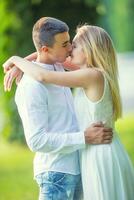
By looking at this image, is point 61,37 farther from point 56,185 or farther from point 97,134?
point 56,185

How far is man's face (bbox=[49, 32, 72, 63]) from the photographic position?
118 inches

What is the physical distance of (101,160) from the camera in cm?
301

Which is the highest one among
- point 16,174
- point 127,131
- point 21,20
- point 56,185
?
point 21,20

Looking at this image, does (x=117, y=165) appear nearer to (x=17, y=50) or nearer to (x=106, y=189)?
(x=106, y=189)

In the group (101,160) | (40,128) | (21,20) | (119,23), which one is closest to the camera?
(40,128)

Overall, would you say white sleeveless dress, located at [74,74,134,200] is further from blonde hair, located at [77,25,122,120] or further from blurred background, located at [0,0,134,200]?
blurred background, located at [0,0,134,200]

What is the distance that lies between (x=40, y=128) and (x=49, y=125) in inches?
3.1

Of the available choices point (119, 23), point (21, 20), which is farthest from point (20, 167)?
point (119, 23)

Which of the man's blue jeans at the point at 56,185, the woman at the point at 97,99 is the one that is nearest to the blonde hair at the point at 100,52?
the woman at the point at 97,99

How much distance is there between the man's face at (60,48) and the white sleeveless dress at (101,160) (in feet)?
0.54

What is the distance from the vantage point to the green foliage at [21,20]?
6.14 metres

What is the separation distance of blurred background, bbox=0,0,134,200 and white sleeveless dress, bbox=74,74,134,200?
3.00 meters

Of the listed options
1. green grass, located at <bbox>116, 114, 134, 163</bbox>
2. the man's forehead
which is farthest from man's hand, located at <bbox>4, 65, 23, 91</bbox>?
green grass, located at <bbox>116, 114, 134, 163</bbox>

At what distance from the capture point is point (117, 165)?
3027 mm
